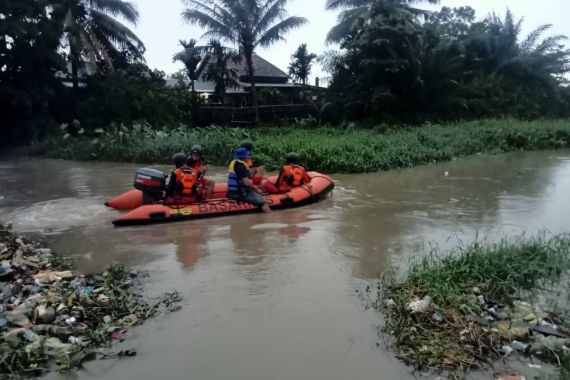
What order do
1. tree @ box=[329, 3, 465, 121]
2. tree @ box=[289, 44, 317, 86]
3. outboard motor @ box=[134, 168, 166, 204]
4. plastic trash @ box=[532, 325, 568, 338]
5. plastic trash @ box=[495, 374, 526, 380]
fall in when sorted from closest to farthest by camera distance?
plastic trash @ box=[495, 374, 526, 380], plastic trash @ box=[532, 325, 568, 338], outboard motor @ box=[134, 168, 166, 204], tree @ box=[329, 3, 465, 121], tree @ box=[289, 44, 317, 86]

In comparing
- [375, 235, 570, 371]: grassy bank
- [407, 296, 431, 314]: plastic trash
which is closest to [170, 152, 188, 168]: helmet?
[375, 235, 570, 371]: grassy bank

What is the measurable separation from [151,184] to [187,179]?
23.6 inches

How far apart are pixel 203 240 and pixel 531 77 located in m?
23.0

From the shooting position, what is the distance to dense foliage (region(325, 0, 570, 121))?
20.5 meters

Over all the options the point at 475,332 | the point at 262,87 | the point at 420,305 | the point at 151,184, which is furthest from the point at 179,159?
the point at 262,87

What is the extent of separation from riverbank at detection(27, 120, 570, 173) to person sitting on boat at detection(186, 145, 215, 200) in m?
4.81

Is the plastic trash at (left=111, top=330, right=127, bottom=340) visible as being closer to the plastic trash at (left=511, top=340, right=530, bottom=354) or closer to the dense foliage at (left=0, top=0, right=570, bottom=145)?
the plastic trash at (left=511, top=340, right=530, bottom=354)

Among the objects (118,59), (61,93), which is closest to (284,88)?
(118,59)

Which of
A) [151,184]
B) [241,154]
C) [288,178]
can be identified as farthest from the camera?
[288,178]

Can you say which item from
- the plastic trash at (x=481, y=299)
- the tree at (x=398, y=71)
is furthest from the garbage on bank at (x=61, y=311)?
the tree at (x=398, y=71)

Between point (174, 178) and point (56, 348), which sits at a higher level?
point (174, 178)

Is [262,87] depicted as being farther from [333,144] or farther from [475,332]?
[475,332]

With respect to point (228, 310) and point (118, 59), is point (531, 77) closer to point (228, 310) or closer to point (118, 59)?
point (118, 59)

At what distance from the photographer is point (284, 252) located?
650cm
